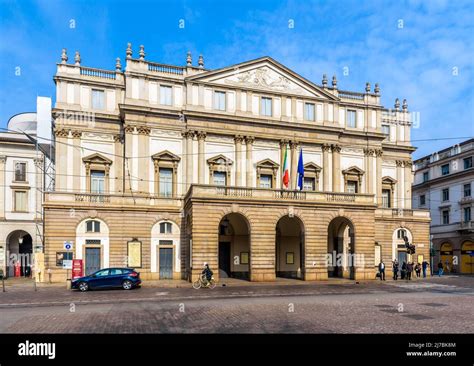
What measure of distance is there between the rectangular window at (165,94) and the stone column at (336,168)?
16.3 meters

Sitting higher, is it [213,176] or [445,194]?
[213,176]

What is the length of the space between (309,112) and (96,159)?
20237 mm

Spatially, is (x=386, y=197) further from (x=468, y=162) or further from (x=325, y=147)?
(x=468, y=162)

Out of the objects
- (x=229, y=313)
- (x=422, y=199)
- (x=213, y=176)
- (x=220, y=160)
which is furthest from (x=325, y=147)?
(x=229, y=313)

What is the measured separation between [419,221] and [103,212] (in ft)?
102

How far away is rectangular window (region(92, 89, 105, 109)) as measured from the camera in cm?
3472

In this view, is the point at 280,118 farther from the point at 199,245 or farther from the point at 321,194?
the point at 199,245

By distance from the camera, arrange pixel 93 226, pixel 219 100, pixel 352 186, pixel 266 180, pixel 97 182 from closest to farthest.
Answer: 1. pixel 93 226
2. pixel 97 182
3. pixel 219 100
4. pixel 266 180
5. pixel 352 186

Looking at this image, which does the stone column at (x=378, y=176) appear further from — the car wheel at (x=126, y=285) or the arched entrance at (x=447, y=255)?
the car wheel at (x=126, y=285)

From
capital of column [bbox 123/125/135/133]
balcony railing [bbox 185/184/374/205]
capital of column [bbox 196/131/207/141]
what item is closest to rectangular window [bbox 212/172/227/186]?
capital of column [bbox 196/131/207/141]

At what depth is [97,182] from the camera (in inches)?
1357

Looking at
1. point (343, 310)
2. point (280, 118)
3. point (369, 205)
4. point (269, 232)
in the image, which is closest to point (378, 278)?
point (369, 205)

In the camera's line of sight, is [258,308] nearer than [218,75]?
Yes

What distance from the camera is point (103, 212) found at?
105 ft
